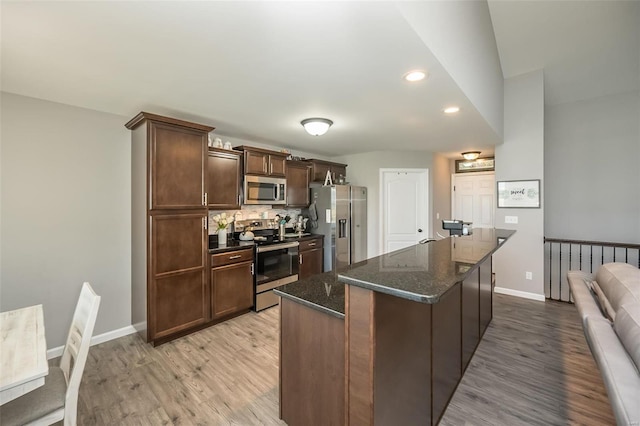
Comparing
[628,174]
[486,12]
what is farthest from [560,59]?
[628,174]

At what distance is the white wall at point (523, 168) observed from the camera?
4.02m

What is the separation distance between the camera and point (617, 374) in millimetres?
1107

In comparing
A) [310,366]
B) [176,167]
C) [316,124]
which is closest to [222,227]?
[176,167]

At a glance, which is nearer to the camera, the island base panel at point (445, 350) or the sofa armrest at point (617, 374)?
the sofa armrest at point (617, 374)

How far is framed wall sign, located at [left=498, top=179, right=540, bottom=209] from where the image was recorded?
13.2 ft

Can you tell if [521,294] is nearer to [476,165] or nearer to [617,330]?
[476,165]

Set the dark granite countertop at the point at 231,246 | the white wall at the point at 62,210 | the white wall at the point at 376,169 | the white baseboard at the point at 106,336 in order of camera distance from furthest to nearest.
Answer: the white wall at the point at 376,169 → the dark granite countertop at the point at 231,246 → the white baseboard at the point at 106,336 → the white wall at the point at 62,210

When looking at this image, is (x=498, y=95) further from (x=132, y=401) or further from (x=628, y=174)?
(x=132, y=401)

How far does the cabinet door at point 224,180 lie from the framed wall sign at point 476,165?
4920 mm

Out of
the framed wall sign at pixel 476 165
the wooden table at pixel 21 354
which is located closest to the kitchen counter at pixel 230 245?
the wooden table at pixel 21 354

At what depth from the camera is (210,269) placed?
124 inches

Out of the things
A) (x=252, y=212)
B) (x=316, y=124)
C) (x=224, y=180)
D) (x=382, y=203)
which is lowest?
(x=252, y=212)

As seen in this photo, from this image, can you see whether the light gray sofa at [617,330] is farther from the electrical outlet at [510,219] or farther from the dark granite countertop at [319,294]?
the electrical outlet at [510,219]

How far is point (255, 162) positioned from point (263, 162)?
0.14 metres
